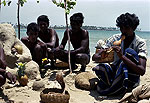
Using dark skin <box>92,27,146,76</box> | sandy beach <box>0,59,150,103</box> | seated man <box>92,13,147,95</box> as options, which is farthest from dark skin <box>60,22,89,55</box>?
dark skin <box>92,27,146,76</box>

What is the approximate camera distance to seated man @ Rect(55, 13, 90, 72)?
5875 millimetres

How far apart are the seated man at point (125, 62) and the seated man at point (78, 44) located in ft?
3.65

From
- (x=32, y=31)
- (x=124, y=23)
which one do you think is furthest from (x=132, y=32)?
(x=32, y=31)

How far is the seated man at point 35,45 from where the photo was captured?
5.81 m

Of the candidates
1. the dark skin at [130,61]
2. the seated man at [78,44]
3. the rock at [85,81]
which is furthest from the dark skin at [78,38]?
the dark skin at [130,61]

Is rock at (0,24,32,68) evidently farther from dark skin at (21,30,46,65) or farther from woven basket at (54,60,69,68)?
woven basket at (54,60,69,68)

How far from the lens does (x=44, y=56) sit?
20.8ft

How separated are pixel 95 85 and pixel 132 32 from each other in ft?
4.91

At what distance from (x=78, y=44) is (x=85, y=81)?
1415 millimetres

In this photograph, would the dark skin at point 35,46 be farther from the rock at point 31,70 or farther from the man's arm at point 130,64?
the man's arm at point 130,64

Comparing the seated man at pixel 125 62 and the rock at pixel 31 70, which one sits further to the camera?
the rock at pixel 31 70

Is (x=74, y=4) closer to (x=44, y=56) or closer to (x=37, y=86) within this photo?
(x=44, y=56)

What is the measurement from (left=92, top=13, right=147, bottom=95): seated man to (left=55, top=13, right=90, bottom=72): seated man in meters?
1.11

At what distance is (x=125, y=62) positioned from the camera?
4406 millimetres
